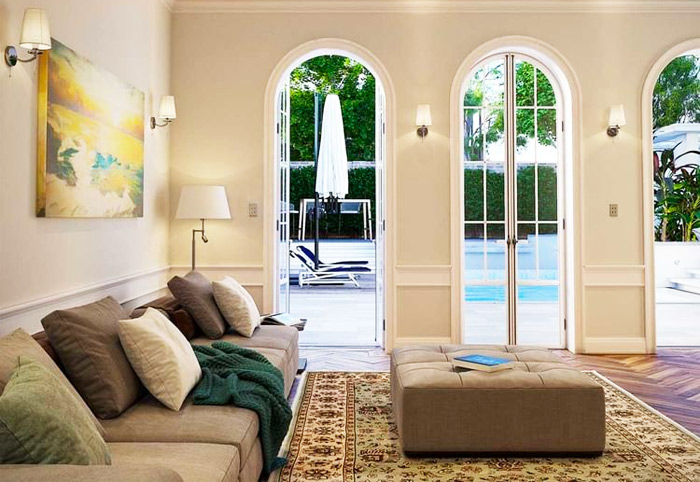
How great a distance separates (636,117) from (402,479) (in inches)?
161

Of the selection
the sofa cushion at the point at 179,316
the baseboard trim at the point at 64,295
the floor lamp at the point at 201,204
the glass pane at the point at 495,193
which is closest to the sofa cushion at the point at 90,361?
the baseboard trim at the point at 64,295

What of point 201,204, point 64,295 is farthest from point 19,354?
point 201,204

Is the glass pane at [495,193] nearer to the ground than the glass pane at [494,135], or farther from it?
nearer to the ground

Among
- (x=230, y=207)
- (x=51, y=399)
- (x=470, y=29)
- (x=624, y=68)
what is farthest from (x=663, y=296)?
(x=51, y=399)

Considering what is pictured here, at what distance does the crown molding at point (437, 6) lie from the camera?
5035mm

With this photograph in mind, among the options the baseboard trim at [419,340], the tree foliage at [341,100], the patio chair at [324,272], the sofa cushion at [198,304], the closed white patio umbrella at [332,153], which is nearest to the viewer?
the sofa cushion at [198,304]

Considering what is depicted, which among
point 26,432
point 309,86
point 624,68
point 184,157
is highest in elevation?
point 309,86

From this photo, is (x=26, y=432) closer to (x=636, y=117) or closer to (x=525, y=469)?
(x=525, y=469)

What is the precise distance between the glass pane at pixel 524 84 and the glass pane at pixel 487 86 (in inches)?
5.6

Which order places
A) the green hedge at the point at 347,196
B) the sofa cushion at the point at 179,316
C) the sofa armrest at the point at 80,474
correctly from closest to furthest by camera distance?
the sofa armrest at the point at 80,474 < the sofa cushion at the point at 179,316 < the green hedge at the point at 347,196

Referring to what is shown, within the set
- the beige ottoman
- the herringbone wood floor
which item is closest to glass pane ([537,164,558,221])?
the herringbone wood floor

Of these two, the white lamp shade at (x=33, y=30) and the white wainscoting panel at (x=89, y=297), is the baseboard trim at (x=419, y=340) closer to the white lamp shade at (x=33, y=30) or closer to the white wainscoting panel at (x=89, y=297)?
the white wainscoting panel at (x=89, y=297)

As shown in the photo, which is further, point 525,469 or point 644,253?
point 644,253

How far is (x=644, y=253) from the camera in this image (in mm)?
5070
